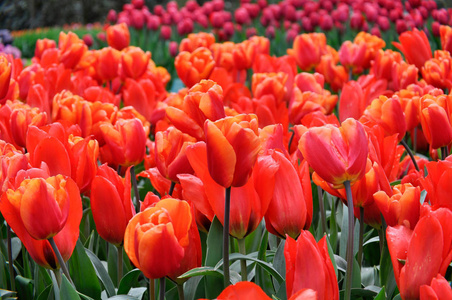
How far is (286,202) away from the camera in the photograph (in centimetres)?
96

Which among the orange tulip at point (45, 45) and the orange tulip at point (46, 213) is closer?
the orange tulip at point (46, 213)

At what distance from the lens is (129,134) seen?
133 centimetres

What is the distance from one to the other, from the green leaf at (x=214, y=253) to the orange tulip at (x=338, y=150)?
0.22 meters

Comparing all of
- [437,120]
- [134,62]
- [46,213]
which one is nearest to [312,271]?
[46,213]

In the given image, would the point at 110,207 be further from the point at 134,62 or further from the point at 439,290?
the point at 134,62

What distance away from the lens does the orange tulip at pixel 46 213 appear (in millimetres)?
873

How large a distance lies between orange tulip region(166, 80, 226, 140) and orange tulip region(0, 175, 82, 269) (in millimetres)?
255

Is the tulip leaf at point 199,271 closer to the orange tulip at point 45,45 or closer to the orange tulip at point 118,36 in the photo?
the orange tulip at point 45,45

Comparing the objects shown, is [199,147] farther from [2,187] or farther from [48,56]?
[48,56]

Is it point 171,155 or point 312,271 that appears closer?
point 312,271

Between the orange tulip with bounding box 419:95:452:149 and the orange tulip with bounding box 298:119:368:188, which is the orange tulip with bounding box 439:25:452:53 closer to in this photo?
the orange tulip with bounding box 419:95:452:149

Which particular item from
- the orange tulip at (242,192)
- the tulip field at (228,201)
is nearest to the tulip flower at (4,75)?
the tulip field at (228,201)

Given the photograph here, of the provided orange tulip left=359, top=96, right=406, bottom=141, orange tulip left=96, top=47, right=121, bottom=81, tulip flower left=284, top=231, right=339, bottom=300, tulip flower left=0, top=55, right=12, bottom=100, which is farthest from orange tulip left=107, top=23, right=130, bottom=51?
tulip flower left=284, top=231, right=339, bottom=300

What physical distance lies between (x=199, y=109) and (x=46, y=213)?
34cm
